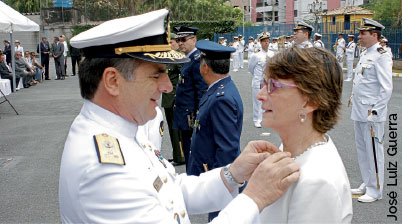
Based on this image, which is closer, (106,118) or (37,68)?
(106,118)

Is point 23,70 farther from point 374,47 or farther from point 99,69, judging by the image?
point 99,69

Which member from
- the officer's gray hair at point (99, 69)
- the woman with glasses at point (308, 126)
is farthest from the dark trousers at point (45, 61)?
the woman with glasses at point (308, 126)

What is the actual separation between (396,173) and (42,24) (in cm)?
4166

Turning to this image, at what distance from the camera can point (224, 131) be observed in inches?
152

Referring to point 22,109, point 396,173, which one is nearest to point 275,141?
point 396,173

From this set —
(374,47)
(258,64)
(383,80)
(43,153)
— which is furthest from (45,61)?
(383,80)

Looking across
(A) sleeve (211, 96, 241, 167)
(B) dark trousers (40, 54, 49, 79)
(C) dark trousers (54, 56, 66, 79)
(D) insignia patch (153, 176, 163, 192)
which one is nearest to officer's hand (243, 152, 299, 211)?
(D) insignia patch (153, 176, 163, 192)

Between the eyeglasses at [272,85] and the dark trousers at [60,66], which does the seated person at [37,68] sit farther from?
the eyeglasses at [272,85]

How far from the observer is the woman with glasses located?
1.82 metres

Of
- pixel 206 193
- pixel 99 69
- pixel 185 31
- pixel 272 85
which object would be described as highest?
pixel 185 31

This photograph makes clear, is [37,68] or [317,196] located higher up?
[317,196]

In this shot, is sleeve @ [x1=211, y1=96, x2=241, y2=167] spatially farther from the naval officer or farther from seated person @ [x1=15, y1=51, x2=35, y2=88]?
seated person @ [x1=15, y1=51, x2=35, y2=88]

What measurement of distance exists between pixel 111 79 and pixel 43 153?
718cm

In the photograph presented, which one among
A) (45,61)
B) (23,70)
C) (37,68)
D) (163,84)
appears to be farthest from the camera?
(45,61)
